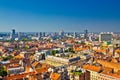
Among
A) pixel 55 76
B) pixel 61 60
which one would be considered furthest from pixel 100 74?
pixel 61 60

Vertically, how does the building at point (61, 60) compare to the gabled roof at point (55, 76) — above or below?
below

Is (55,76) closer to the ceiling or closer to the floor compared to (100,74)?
closer to the ceiling

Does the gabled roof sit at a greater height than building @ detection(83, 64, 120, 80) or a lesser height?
greater

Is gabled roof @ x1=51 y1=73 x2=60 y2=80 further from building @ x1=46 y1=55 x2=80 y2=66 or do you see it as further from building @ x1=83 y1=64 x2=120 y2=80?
building @ x1=46 y1=55 x2=80 y2=66

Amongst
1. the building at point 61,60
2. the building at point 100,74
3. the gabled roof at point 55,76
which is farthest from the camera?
the building at point 61,60

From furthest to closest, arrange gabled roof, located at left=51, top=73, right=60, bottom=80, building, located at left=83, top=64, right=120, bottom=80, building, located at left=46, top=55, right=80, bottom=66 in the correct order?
1. building, located at left=46, top=55, right=80, bottom=66
2. building, located at left=83, top=64, right=120, bottom=80
3. gabled roof, located at left=51, top=73, right=60, bottom=80

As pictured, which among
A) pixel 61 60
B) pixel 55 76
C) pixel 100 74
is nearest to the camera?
pixel 55 76

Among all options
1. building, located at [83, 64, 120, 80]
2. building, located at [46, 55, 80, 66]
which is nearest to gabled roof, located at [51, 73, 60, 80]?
building, located at [83, 64, 120, 80]

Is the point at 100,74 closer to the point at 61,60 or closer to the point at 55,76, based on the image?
the point at 55,76

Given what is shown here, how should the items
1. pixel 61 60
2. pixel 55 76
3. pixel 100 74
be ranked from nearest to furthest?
pixel 55 76
pixel 100 74
pixel 61 60

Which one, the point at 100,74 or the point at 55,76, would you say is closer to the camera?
the point at 55,76

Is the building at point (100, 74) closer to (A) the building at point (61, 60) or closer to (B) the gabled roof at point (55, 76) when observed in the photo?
(B) the gabled roof at point (55, 76)

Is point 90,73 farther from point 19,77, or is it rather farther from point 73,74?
point 19,77

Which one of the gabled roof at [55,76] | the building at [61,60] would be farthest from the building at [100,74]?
the building at [61,60]
